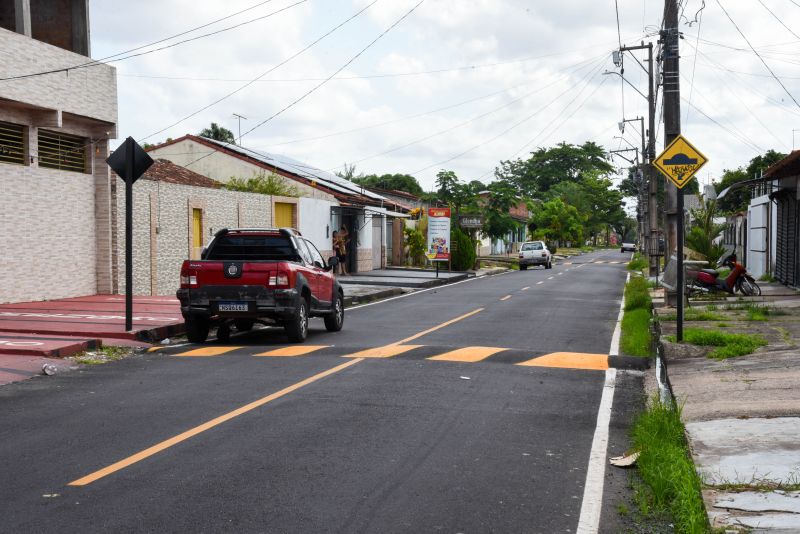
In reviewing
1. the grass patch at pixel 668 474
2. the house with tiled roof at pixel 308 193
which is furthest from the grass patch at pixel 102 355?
the house with tiled roof at pixel 308 193

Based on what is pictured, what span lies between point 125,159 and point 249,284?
296 cm

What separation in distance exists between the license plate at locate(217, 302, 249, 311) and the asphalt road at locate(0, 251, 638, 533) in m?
0.62

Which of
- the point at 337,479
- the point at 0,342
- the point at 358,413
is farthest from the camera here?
the point at 0,342

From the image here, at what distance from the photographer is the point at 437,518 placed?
5.31 m

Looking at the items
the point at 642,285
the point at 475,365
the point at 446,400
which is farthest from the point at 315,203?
the point at 446,400

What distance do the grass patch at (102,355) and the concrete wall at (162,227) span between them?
9306mm

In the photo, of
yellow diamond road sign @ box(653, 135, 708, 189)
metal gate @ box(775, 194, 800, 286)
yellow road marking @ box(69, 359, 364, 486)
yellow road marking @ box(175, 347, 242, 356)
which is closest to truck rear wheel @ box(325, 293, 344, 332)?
yellow road marking @ box(175, 347, 242, 356)

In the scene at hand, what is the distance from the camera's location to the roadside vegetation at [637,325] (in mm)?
13789

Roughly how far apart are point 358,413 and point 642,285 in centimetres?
2076

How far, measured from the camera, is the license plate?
45.5ft

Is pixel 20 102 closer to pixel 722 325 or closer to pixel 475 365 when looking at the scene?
pixel 475 365

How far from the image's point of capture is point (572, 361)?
12.4m

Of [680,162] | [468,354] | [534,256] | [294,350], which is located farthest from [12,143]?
Result: [534,256]

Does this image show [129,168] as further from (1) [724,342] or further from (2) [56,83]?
(1) [724,342]
